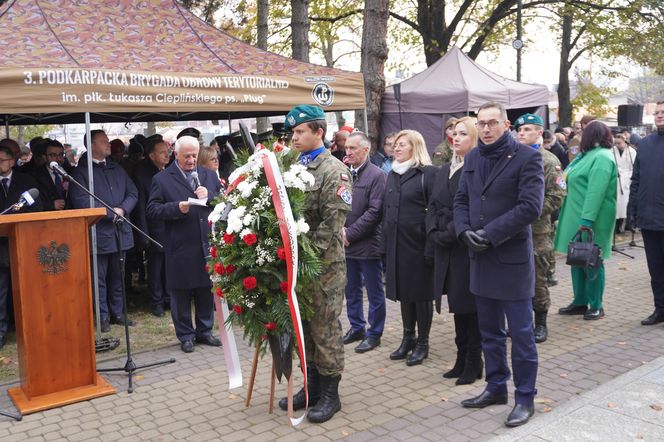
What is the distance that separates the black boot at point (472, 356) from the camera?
5.27 m

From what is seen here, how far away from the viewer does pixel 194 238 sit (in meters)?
6.51

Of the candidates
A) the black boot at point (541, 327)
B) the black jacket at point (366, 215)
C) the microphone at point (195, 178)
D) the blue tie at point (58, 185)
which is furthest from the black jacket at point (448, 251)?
the blue tie at point (58, 185)

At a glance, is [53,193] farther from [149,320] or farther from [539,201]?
[539,201]

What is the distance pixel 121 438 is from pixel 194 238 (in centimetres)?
238

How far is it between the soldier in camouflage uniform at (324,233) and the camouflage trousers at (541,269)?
2.46 metres

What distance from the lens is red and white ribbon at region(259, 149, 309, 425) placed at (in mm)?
4246

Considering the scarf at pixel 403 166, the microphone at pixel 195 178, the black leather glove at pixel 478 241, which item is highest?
the scarf at pixel 403 166

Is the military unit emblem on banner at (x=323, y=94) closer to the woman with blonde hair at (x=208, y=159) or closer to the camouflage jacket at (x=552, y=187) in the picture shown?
the woman with blonde hair at (x=208, y=159)

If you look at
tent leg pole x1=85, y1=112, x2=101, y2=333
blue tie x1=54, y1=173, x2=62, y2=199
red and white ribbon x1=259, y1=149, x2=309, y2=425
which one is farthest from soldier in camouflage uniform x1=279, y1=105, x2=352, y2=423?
blue tie x1=54, y1=173, x2=62, y2=199

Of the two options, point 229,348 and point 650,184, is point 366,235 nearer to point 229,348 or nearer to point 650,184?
point 229,348

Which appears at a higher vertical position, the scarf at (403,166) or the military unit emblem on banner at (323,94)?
the military unit emblem on banner at (323,94)

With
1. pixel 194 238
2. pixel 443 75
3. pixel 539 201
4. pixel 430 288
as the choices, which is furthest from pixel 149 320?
pixel 443 75

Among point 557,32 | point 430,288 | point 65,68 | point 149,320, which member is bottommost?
point 149,320

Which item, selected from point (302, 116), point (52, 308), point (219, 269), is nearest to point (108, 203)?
point (52, 308)
